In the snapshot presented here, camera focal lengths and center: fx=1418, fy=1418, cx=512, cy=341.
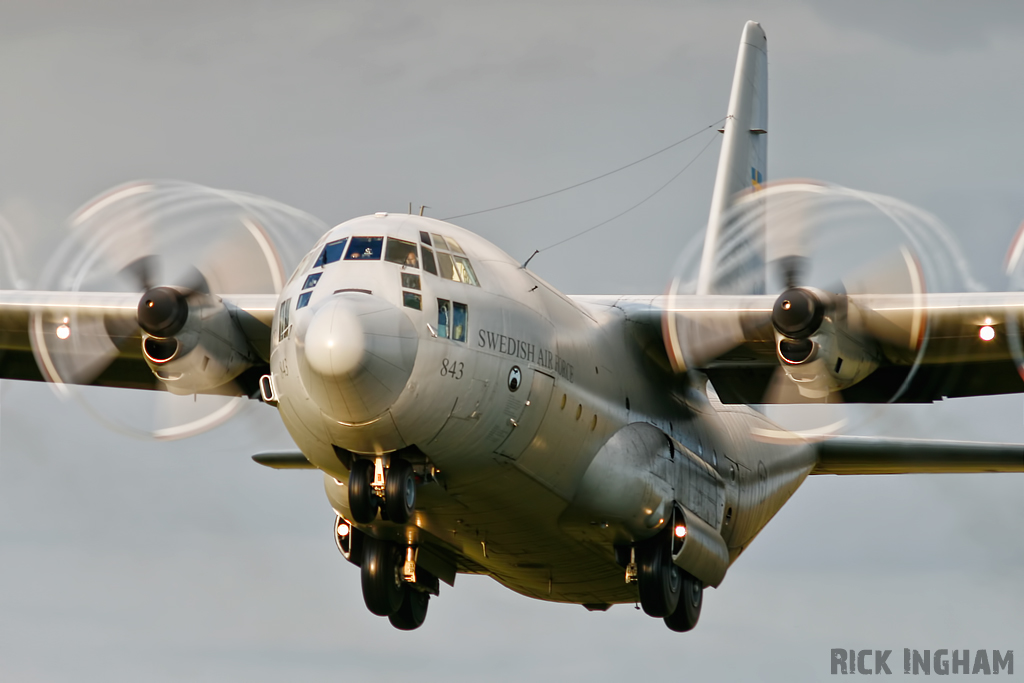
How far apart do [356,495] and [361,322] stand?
192 centimetres

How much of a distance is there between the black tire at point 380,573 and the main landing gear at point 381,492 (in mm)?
3243

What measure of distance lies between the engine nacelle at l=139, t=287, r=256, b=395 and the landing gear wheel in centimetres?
610

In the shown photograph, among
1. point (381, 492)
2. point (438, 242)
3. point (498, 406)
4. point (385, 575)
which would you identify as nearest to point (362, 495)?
point (381, 492)

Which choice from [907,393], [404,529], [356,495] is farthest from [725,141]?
[356,495]

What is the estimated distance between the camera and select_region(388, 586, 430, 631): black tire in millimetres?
17527

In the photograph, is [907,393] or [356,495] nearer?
[356,495]

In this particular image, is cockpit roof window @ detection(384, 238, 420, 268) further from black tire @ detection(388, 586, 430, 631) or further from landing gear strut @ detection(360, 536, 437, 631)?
black tire @ detection(388, 586, 430, 631)

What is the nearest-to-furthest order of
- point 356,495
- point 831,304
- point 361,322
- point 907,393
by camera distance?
point 361,322, point 356,495, point 831,304, point 907,393

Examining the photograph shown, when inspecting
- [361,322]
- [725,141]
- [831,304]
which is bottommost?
[361,322]

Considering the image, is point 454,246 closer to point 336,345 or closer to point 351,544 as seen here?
point 336,345

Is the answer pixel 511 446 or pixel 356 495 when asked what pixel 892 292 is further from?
pixel 356 495

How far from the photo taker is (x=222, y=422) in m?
16.8

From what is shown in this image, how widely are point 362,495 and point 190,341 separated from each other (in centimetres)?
402

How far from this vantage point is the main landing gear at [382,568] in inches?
664
